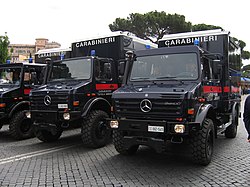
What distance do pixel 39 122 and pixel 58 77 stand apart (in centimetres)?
153

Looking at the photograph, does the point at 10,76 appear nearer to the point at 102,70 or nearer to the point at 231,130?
the point at 102,70

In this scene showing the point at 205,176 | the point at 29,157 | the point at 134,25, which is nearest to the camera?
the point at 205,176

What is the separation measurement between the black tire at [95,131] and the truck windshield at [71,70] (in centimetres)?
116

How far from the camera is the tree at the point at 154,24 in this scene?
94.8 feet

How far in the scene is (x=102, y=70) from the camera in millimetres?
7793

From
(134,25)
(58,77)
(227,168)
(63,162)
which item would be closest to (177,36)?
(58,77)

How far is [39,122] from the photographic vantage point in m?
7.28

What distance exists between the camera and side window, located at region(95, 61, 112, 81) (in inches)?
301

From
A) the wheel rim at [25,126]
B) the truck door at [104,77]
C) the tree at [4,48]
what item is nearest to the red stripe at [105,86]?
the truck door at [104,77]

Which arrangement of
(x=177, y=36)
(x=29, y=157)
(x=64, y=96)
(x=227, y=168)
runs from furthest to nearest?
(x=177, y=36), (x=64, y=96), (x=29, y=157), (x=227, y=168)

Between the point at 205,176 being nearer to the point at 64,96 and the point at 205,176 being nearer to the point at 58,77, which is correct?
the point at 64,96

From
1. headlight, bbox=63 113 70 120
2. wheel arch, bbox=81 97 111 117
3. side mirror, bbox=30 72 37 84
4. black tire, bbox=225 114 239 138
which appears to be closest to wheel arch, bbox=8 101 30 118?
side mirror, bbox=30 72 37 84

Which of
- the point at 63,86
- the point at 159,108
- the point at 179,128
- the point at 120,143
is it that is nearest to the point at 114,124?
the point at 120,143

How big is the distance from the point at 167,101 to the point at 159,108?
21 cm
